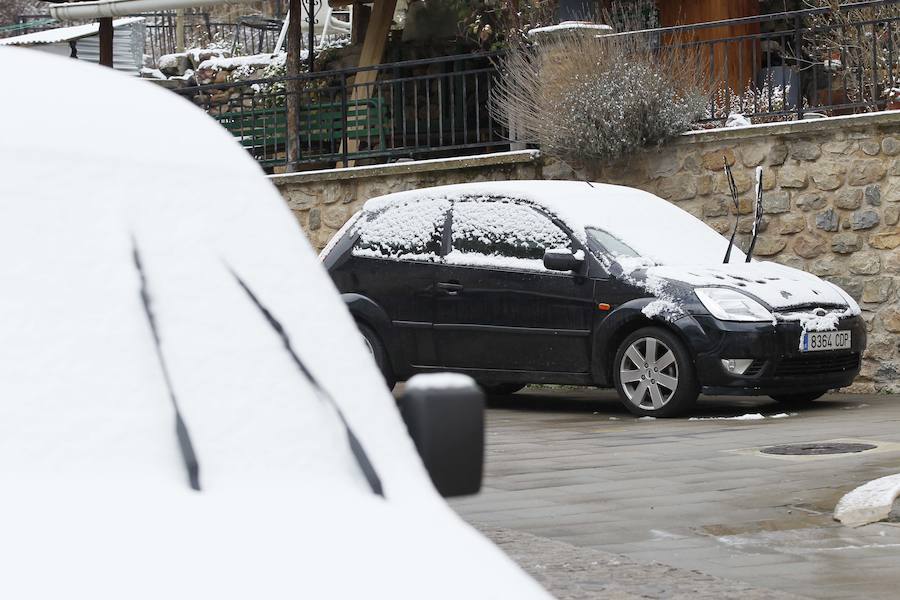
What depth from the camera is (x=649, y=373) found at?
436 inches

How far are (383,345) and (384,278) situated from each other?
20.7 inches

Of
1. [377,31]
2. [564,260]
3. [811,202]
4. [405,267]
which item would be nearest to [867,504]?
[564,260]

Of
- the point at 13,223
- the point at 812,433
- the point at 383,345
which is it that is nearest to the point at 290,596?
the point at 13,223

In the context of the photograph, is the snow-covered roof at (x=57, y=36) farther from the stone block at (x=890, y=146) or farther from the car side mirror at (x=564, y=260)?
the car side mirror at (x=564, y=260)

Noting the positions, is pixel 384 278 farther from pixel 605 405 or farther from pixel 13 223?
pixel 13 223

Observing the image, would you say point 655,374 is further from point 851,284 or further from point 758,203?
point 851,284

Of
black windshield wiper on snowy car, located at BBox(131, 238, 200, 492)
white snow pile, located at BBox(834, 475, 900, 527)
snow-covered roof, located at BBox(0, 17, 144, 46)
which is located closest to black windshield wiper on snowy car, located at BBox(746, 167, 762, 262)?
white snow pile, located at BBox(834, 475, 900, 527)

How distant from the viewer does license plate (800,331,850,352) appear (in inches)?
431

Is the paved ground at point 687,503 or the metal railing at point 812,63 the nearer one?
the paved ground at point 687,503

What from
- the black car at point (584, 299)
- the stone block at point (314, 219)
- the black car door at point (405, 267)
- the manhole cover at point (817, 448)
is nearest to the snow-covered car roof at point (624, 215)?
the black car at point (584, 299)

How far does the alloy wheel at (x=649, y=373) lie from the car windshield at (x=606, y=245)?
70 centimetres

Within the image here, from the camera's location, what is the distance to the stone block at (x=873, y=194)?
13258 millimetres

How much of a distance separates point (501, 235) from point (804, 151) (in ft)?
10.8

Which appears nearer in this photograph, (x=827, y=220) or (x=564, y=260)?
(x=564, y=260)
